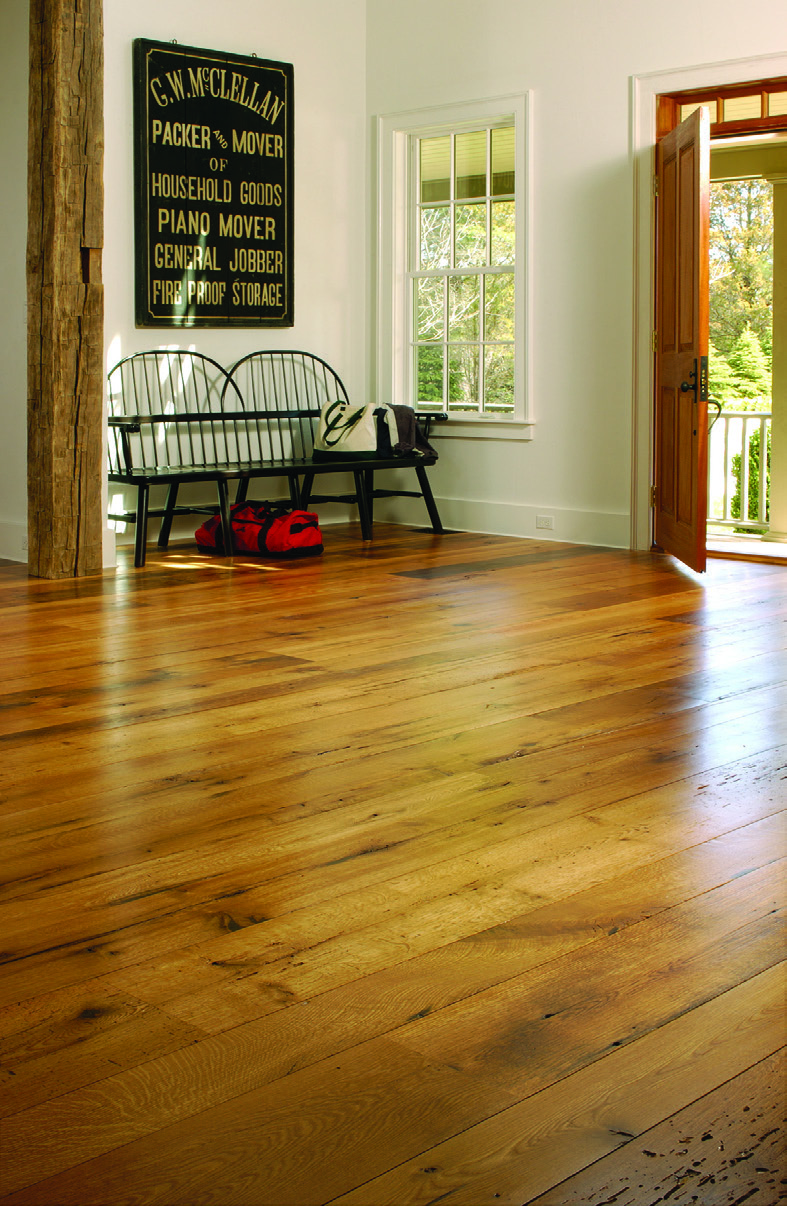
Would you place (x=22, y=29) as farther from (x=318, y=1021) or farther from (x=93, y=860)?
(x=318, y=1021)

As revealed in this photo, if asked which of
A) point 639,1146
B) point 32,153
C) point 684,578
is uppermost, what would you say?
point 32,153

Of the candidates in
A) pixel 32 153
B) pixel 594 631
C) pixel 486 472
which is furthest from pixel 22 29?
pixel 594 631

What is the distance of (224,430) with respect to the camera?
6.78 meters

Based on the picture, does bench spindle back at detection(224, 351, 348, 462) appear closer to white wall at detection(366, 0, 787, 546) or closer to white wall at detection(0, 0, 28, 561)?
white wall at detection(366, 0, 787, 546)

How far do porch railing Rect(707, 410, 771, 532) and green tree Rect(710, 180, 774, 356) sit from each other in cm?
298

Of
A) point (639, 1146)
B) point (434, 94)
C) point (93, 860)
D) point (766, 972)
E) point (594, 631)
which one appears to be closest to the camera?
point (639, 1146)

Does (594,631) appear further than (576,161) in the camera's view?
No

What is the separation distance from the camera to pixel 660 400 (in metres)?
6.16

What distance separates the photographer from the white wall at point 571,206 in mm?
6152

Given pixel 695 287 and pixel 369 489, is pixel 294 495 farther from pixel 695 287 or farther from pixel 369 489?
pixel 695 287

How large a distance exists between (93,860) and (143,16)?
17.4ft

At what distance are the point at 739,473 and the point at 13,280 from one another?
5557 millimetres

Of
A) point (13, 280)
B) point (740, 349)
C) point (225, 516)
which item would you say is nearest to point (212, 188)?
point (13, 280)

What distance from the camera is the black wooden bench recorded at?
19.7ft
